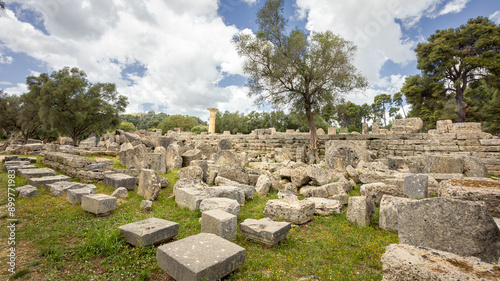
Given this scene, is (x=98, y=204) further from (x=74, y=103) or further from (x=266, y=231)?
(x=74, y=103)

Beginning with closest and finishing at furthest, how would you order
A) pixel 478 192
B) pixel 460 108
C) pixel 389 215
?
pixel 478 192
pixel 389 215
pixel 460 108

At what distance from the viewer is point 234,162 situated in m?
9.84

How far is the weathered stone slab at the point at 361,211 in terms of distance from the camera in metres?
4.37

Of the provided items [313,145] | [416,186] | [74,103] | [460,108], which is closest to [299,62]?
[313,145]

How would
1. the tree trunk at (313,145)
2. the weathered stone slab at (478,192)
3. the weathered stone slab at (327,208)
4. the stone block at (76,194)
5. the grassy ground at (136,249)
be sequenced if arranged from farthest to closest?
the tree trunk at (313,145)
the stone block at (76,194)
the weathered stone slab at (327,208)
the weathered stone slab at (478,192)
the grassy ground at (136,249)

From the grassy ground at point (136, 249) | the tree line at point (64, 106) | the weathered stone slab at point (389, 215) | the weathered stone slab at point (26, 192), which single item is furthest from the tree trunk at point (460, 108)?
the tree line at point (64, 106)

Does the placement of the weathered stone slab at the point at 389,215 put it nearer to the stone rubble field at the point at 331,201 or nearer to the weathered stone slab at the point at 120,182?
the stone rubble field at the point at 331,201

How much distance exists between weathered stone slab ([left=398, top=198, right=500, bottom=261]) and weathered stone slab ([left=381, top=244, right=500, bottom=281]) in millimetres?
602

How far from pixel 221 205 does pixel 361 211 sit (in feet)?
9.72

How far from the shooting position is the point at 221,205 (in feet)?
15.1

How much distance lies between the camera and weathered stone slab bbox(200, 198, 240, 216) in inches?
178

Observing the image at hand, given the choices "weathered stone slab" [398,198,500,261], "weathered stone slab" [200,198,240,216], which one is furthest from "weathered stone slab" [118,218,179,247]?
"weathered stone slab" [398,198,500,261]

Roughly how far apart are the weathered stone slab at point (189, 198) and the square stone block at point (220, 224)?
4.50 ft

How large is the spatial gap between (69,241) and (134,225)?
1.05 metres
